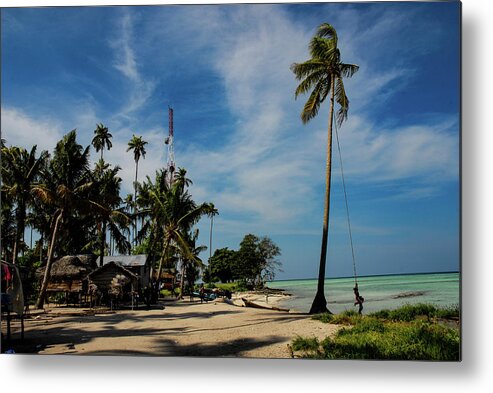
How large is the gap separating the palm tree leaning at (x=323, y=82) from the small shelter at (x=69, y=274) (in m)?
6.82

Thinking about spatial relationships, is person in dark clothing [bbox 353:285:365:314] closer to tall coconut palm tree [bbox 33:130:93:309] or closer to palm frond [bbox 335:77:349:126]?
palm frond [bbox 335:77:349:126]

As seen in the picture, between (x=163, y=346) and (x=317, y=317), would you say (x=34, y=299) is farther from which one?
(x=317, y=317)

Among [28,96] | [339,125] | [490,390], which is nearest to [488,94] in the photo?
[339,125]

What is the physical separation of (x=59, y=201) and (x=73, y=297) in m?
3.89

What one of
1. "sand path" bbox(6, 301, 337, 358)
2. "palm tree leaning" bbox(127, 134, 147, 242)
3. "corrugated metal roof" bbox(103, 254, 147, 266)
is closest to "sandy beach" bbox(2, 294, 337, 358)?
"sand path" bbox(6, 301, 337, 358)

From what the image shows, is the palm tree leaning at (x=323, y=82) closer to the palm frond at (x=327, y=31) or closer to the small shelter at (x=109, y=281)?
the palm frond at (x=327, y=31)

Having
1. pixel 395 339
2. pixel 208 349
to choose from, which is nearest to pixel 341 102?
pixel 395 339

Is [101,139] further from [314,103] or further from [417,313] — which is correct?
[417,313]

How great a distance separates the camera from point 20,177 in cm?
685

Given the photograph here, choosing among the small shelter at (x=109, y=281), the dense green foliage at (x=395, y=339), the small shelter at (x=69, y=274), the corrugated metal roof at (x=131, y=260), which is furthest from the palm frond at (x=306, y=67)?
the corrugated metal roof at (x=131, y=260)

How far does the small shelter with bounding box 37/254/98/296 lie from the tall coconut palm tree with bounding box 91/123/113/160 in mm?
5009

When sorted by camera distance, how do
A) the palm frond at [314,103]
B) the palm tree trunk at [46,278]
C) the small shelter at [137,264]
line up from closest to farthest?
the palm frond at [314,103], the palm tree trunk at [46,278], the small shelter at [137,264]

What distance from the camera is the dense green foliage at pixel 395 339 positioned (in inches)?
175

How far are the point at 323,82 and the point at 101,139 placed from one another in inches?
145
